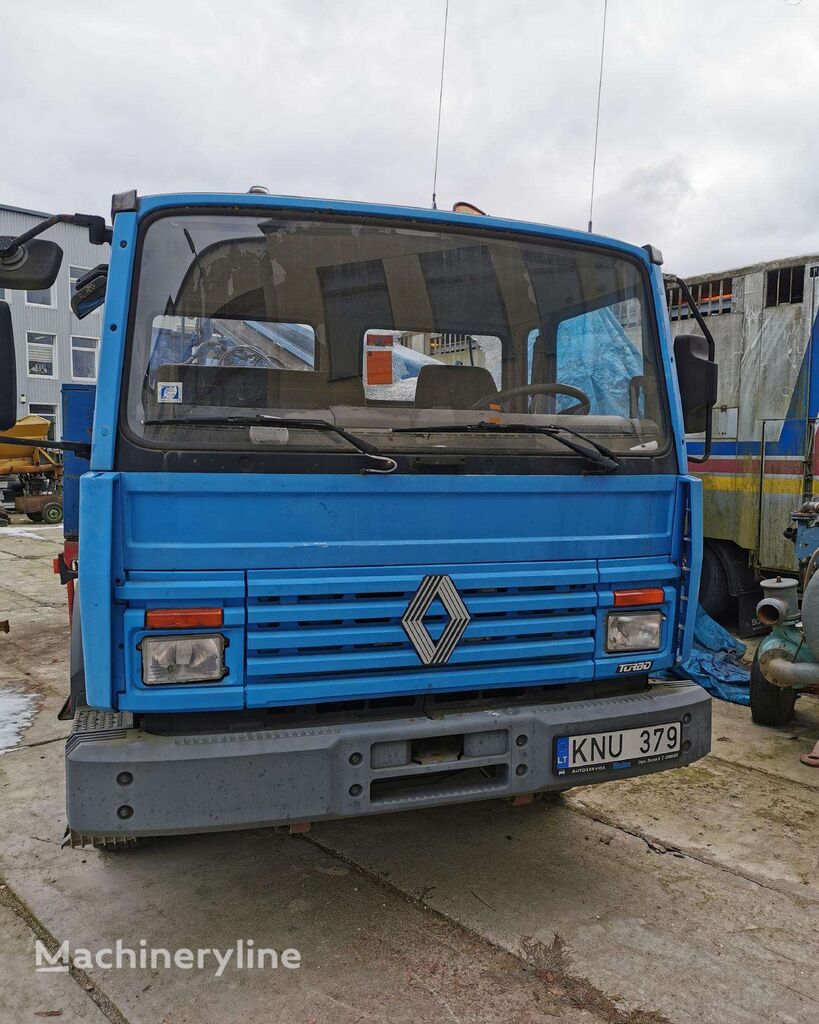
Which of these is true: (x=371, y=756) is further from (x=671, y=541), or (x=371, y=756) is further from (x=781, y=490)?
(x=781, y=490)

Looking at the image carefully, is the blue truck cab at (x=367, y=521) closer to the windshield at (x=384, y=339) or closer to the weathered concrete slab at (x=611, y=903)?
the windshield at (x=384, y=339)

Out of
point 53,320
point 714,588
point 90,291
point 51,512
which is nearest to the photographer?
point 90,291

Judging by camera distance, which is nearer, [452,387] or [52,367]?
[452,387]

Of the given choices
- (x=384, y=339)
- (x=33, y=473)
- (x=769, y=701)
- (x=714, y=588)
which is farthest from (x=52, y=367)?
(x=384, y=339)

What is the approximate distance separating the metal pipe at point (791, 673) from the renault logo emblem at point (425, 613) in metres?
2.48

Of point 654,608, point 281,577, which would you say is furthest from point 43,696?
point 654,608

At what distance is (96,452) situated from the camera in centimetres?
249

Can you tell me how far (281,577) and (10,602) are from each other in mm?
7571

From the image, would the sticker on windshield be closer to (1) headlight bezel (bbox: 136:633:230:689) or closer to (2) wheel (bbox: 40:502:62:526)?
(1) headlight bezel (bbox: 136:633:230:689)

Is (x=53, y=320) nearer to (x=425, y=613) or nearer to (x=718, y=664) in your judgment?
(x=718, y=664)

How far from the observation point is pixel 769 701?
16.5 ft

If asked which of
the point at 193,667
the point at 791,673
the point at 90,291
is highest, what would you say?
the point at 90,291

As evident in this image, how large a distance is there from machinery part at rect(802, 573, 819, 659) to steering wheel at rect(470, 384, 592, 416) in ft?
6.22

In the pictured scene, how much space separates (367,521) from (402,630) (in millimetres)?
357
